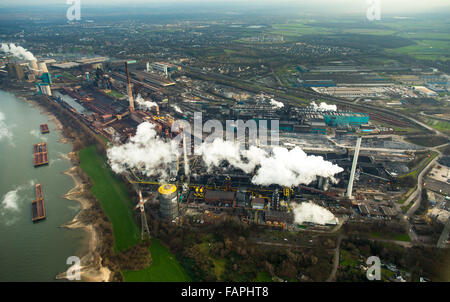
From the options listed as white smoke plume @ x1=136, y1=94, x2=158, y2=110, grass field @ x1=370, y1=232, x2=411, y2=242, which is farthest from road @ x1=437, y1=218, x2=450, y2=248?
white smoke plume @ x1=136, y1=94, x2=158, y2=110

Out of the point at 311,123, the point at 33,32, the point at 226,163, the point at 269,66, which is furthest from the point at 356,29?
the point at 33,32

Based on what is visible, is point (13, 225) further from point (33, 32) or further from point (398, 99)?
point (33, 32)

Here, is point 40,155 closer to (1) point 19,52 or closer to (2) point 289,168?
(2) point 289,168

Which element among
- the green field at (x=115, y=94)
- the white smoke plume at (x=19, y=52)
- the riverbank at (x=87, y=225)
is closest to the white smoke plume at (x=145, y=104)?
the green field at (x=115, y=94)

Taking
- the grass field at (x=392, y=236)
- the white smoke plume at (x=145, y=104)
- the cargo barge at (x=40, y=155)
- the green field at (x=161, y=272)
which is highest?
the white smoke plume at (x=145, y=104)

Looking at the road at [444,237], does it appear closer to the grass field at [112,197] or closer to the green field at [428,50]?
the grass field at [112,197]
